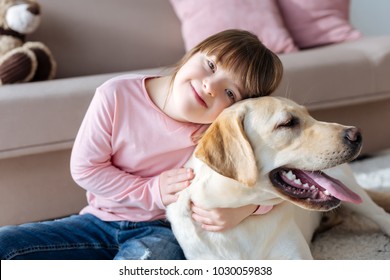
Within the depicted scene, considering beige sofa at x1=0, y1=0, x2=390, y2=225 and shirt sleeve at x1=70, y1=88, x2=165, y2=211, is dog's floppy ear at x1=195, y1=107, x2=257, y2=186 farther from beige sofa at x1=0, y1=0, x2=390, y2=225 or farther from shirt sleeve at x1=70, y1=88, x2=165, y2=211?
beige sofa at x1=0, y1=0, x2=390, y2=225

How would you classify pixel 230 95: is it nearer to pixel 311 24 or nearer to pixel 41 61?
pixel 41 61

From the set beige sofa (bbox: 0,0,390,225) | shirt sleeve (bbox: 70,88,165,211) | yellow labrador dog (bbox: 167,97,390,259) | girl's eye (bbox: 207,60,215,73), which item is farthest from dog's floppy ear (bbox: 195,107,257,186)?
beige sofa (bbox: 0,0,390,225)

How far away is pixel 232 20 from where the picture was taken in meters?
2.42

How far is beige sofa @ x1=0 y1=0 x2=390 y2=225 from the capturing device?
175 cm

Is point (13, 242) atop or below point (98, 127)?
below

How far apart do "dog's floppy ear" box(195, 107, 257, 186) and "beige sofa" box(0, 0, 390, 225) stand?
728 mm

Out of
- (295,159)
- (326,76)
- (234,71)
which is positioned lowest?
(326,76)

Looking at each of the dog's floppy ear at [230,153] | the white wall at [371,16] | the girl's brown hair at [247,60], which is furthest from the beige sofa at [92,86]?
the white wall at [371,16]

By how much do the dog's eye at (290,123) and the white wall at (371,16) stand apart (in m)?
2.97

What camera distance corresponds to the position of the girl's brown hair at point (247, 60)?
1.33 metres

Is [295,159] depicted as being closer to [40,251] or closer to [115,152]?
[115,152]

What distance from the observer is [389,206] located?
178cm

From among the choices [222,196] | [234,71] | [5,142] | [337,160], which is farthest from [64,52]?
[337,160]
